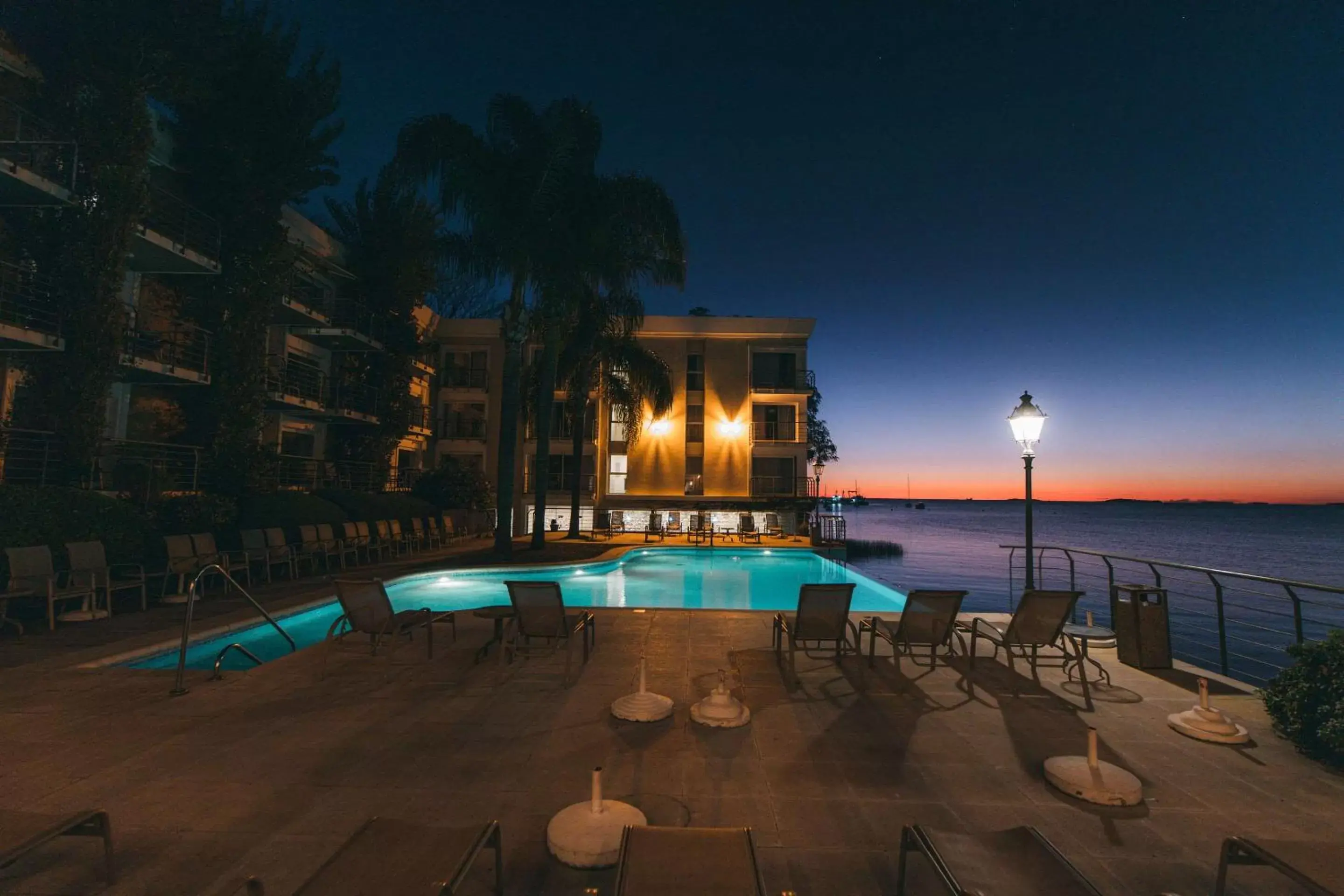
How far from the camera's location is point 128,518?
8891 mm

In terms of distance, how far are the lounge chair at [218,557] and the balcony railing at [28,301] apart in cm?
469

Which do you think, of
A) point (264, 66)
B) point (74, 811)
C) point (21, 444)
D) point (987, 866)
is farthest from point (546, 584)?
point (264, 66)

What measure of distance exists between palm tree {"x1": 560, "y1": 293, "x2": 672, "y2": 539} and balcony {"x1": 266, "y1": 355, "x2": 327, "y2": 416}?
8.25 metres

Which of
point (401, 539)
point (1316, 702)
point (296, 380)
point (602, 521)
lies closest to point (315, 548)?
point (401, 539)

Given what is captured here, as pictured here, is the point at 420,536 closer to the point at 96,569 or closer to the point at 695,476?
the point at 96,569

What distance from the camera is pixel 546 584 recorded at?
5.80 metres

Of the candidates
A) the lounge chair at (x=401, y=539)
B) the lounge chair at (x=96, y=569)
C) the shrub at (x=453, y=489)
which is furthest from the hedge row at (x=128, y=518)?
the shrub at (x=453, y=489)

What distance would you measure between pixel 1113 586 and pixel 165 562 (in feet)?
45.6

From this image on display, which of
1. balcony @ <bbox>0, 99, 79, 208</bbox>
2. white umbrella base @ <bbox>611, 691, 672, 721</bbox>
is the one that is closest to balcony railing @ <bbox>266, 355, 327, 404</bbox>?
balcony @ <bbox>0, 99, 79, 208</bbox>

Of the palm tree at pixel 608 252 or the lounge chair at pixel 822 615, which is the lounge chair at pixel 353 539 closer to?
the palm tree at pixel 608 252

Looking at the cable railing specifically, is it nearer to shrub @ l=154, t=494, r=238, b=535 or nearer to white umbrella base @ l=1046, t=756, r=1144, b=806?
white umbrella base @ l=1046, t=756, r=1144, b=806

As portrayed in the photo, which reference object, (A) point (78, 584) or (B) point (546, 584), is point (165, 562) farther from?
(B) point (546, 584)

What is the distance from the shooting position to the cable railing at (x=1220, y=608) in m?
5.93

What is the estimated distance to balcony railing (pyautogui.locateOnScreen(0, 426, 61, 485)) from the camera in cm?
1005
